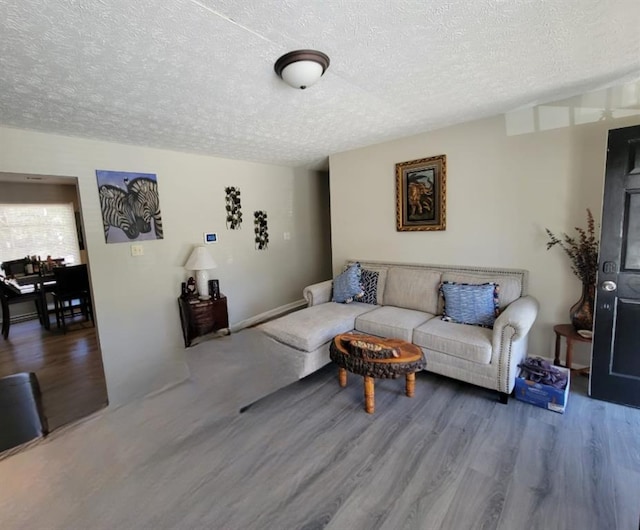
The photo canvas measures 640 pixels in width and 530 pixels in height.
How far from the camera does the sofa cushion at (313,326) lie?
266cm

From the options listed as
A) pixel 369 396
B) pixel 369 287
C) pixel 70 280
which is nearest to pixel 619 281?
pixel 369 396

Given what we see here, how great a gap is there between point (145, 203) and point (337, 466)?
303 cm

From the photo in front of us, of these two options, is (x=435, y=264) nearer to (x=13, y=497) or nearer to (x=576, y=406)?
(x=576, y=406)

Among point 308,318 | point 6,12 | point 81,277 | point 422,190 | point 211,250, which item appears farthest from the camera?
point 81,277

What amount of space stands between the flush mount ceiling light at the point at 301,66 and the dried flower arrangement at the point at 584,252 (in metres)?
2.34

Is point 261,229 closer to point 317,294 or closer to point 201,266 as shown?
point 201,266

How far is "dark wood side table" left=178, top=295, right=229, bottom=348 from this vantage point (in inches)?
135

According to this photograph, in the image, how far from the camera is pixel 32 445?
6.70 ft

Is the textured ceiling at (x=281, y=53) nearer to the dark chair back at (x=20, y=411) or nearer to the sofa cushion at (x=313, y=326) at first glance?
the sofa cushion at (x=313, y=326)

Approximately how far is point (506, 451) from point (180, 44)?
9.23ft

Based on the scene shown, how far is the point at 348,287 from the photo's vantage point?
350cm

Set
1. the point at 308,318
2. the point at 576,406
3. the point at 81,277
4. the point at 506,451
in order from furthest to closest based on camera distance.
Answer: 1. the point at 81,277
2. the point at 308,318
3. the point at 576,406
4. the point at 506,451

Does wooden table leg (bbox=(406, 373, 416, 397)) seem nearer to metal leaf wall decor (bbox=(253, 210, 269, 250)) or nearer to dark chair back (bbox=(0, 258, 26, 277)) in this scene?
metal leaf wall decor (bbox=(253, 210, 269, 250))

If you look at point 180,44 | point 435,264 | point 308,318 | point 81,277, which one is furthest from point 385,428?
point 81,277
